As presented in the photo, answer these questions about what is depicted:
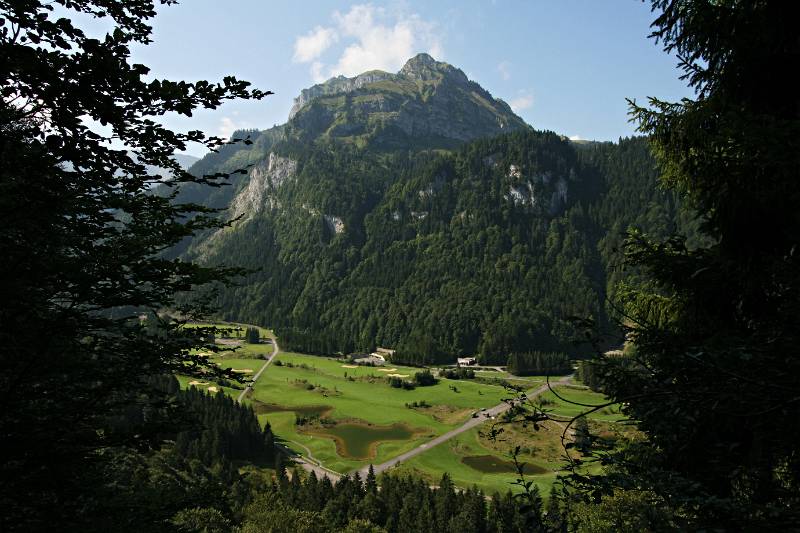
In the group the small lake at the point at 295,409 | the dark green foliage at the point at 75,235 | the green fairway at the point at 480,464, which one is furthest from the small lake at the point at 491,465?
the dark green foliage at the point at 75,235

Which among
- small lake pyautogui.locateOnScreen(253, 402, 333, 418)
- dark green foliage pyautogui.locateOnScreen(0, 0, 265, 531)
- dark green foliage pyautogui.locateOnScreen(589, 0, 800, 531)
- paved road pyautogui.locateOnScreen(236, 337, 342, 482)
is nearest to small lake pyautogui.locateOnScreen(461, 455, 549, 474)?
paved road pyautogui.locateOnScreen(236, 337, 342, 482)

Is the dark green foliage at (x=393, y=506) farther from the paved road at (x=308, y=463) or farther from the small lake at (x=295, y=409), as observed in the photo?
the small lake at (x=295, y=409)

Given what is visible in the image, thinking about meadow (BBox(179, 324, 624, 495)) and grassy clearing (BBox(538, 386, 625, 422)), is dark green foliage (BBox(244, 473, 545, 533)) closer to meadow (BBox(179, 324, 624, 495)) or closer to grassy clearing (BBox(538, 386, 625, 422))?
meadow (BBox(179, 324, 624, 495))

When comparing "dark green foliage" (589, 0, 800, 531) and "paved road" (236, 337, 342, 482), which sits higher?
"dark green foliage" (589, 0, 800, 531)

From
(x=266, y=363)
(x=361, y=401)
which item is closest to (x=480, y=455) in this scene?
(x=361, y=401)

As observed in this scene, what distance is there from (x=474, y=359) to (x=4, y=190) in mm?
163632

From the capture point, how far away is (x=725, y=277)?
8.26 metres

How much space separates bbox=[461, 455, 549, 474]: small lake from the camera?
208 feet

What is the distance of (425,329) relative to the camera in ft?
601

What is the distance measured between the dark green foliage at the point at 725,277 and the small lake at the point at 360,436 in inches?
2784

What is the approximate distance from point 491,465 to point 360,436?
25.1m

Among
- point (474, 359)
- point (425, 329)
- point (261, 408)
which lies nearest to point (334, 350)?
point (425, 329)

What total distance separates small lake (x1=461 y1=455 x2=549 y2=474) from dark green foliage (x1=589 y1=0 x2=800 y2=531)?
59826 mm

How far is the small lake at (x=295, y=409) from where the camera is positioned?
95.7m
